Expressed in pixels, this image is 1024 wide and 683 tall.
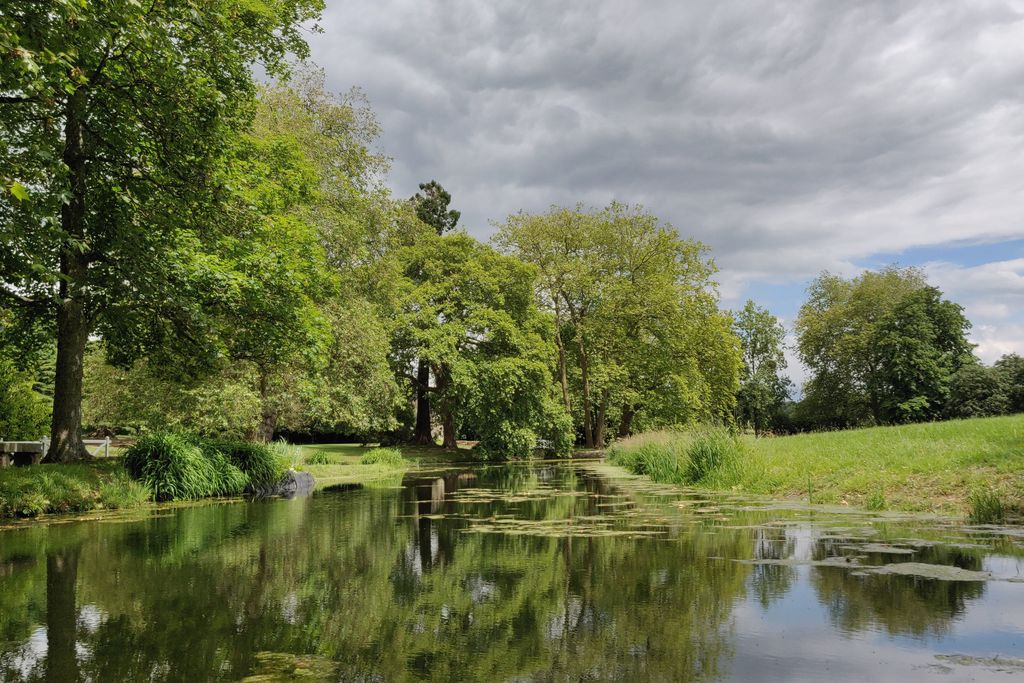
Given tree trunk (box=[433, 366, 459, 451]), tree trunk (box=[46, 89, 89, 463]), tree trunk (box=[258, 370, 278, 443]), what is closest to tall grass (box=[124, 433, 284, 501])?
tree trunk (box=[46, 89, 89, 463])

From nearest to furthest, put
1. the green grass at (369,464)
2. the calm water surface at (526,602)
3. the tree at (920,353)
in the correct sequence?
1. the calm water surface at (526,602)
2. the green grass at (369,464)
3. the tree at (920,353)

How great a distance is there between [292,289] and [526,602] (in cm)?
1122

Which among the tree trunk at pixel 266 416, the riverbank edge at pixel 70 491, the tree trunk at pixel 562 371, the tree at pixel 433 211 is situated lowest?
the riverbank edge at pixel 70 491

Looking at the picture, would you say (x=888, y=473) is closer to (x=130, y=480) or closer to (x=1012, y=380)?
(x=130, y=480)

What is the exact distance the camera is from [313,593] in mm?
5004

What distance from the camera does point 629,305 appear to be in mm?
37094

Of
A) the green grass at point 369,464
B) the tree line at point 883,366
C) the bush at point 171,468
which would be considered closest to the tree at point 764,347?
the tree line at point 883,366

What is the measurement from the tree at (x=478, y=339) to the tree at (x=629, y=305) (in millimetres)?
3032

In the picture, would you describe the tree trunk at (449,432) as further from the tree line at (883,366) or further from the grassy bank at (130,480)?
the tree line at (883,366)

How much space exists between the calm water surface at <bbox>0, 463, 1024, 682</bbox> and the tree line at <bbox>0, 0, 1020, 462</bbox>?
3.08 meters

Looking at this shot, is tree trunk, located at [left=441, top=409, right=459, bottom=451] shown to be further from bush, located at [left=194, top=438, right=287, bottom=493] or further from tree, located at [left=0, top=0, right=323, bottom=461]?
tree, located at [left=0, top=0, right=323, bottom=461]

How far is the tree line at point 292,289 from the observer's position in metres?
11.5

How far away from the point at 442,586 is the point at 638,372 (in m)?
34.8

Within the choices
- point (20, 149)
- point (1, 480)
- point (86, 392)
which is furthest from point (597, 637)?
point (86, 392)
